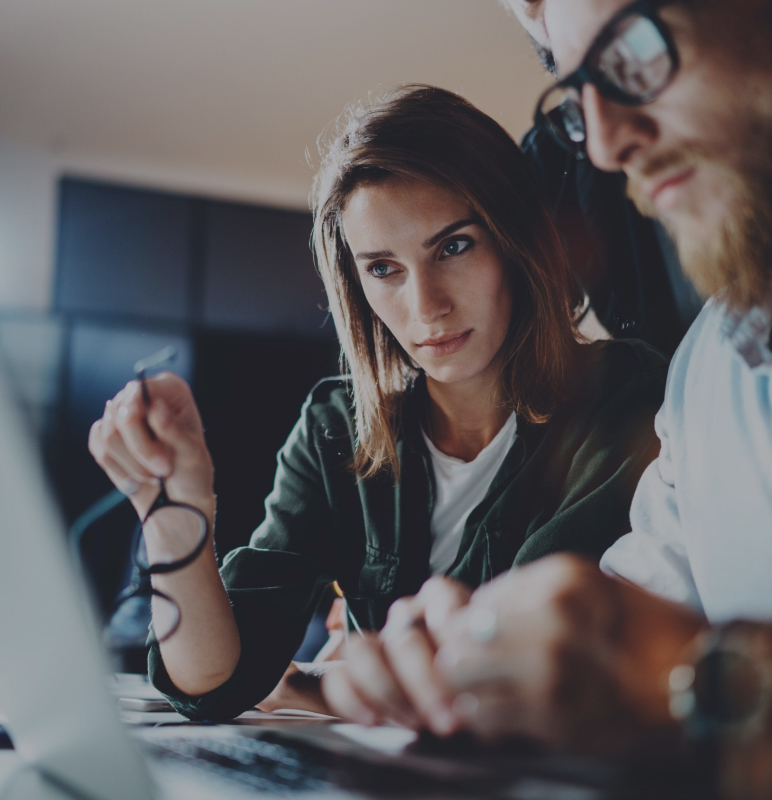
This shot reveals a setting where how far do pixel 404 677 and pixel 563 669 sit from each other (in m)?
0.09

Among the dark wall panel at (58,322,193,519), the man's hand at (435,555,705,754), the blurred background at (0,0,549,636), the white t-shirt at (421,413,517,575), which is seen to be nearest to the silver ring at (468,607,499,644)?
the man's hand at (435,555,705,754)

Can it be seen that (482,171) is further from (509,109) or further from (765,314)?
(509,109)

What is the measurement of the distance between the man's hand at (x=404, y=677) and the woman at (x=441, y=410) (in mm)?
483

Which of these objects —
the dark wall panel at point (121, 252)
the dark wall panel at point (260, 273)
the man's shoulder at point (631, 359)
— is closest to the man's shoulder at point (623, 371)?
the man's shoulder at point (631, 359)

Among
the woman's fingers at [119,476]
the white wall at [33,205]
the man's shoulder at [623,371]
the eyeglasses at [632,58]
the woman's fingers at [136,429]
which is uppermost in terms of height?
the white wall at [33,205]

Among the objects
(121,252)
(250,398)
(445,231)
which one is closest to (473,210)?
(445,231)

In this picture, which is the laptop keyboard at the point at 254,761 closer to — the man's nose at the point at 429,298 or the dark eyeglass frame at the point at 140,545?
the dark eyeglass frame at the point at 140,545

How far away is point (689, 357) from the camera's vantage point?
0.81m

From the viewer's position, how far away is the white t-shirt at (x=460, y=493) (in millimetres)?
1075

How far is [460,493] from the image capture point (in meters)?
1.10

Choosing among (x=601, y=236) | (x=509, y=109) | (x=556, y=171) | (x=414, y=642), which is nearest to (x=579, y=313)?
(x=601, y=236)

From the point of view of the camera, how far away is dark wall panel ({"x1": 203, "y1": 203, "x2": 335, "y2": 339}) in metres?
4.71

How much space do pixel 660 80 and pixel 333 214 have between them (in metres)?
0.69

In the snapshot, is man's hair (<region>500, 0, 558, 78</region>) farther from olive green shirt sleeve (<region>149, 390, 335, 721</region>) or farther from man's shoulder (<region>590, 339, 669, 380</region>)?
→ olive green shirt sleeve (<region>149, 390, 335, 721</region>)
